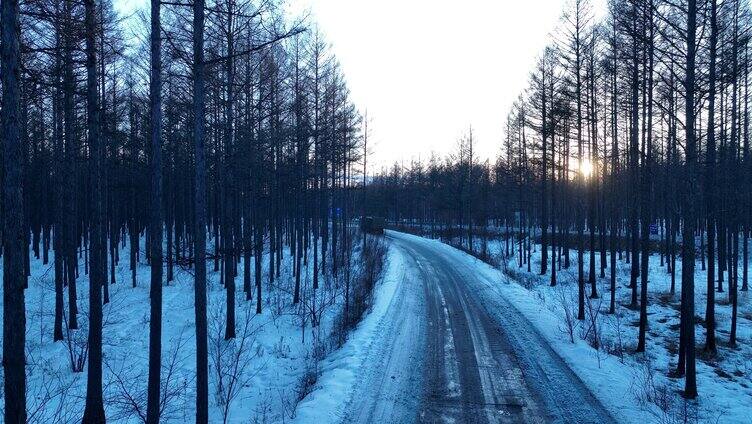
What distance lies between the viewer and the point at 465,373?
31.6ft

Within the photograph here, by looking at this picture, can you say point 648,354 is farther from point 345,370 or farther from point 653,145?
point 653,145

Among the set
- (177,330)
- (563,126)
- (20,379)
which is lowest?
(177,330)

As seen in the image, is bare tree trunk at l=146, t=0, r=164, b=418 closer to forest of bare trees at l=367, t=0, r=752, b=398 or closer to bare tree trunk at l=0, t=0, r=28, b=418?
bare tree trunk at l=0, t=0, r=28, b=418

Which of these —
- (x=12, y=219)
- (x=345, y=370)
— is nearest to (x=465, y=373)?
(x=345, y=370)

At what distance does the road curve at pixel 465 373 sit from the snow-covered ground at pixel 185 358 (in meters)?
1.61

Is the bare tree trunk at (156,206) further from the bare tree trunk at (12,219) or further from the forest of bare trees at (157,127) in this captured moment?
the bare tree trunk at (12,219)

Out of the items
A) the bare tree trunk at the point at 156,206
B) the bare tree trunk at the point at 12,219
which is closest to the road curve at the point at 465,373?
the bare tree trunk at the point at 156,206

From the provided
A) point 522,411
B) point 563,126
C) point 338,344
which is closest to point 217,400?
point 338,344

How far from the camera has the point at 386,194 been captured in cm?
7100

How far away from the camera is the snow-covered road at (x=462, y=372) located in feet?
25.2

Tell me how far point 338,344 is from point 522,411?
544 centimetres

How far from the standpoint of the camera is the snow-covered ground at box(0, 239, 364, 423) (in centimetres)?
917

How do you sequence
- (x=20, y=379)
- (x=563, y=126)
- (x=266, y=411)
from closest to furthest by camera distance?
(x=20, y=379) → (x=266, y=411) → (x=563, y=126)

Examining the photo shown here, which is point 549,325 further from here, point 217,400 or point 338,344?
point 217,400
